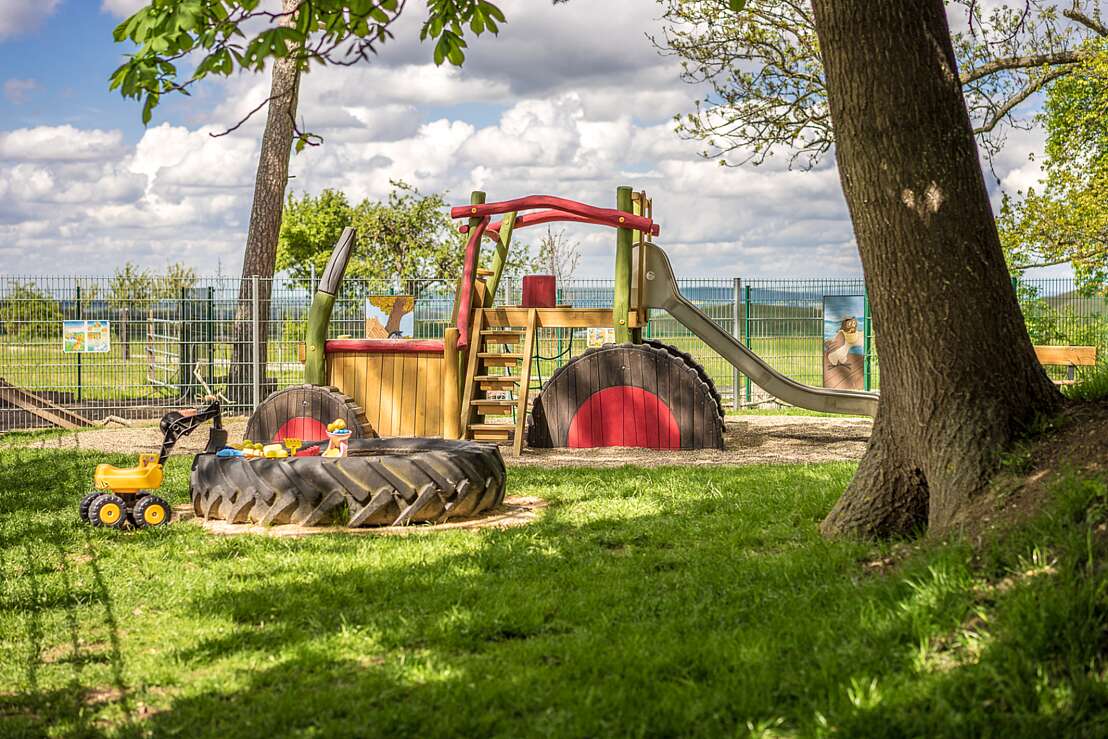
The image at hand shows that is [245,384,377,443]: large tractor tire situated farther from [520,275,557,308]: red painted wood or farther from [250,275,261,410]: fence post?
[250,275,261,410]: fence post

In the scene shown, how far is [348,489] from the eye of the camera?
7250 mm

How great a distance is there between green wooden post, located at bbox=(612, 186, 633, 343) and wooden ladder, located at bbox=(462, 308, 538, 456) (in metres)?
0.95

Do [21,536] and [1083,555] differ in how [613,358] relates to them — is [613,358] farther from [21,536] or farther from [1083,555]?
[1083,555]

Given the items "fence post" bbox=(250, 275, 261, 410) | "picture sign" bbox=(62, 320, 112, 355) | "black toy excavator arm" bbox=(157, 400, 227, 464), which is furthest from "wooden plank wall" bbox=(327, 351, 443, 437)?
"picture sign" bbox=(62, 320, 112, 355)

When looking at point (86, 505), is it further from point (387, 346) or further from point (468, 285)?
point (468, 285)

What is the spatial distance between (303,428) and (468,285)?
249 centimetres

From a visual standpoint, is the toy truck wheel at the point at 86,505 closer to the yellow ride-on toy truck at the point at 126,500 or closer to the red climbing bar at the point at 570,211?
the yellow ride-on toy truck at the point at 126,500

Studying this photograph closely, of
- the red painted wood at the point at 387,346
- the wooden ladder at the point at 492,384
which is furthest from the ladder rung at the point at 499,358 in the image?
the red painted wood at the point at 387,346

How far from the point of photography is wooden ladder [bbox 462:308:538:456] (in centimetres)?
1202

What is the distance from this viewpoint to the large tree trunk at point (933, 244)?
5.33 metres

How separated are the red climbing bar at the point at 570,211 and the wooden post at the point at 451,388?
1717 millimetres

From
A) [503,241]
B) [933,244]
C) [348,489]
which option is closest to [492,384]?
[503,241]

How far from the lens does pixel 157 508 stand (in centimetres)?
746

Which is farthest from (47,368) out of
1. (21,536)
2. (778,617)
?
(778,617)
